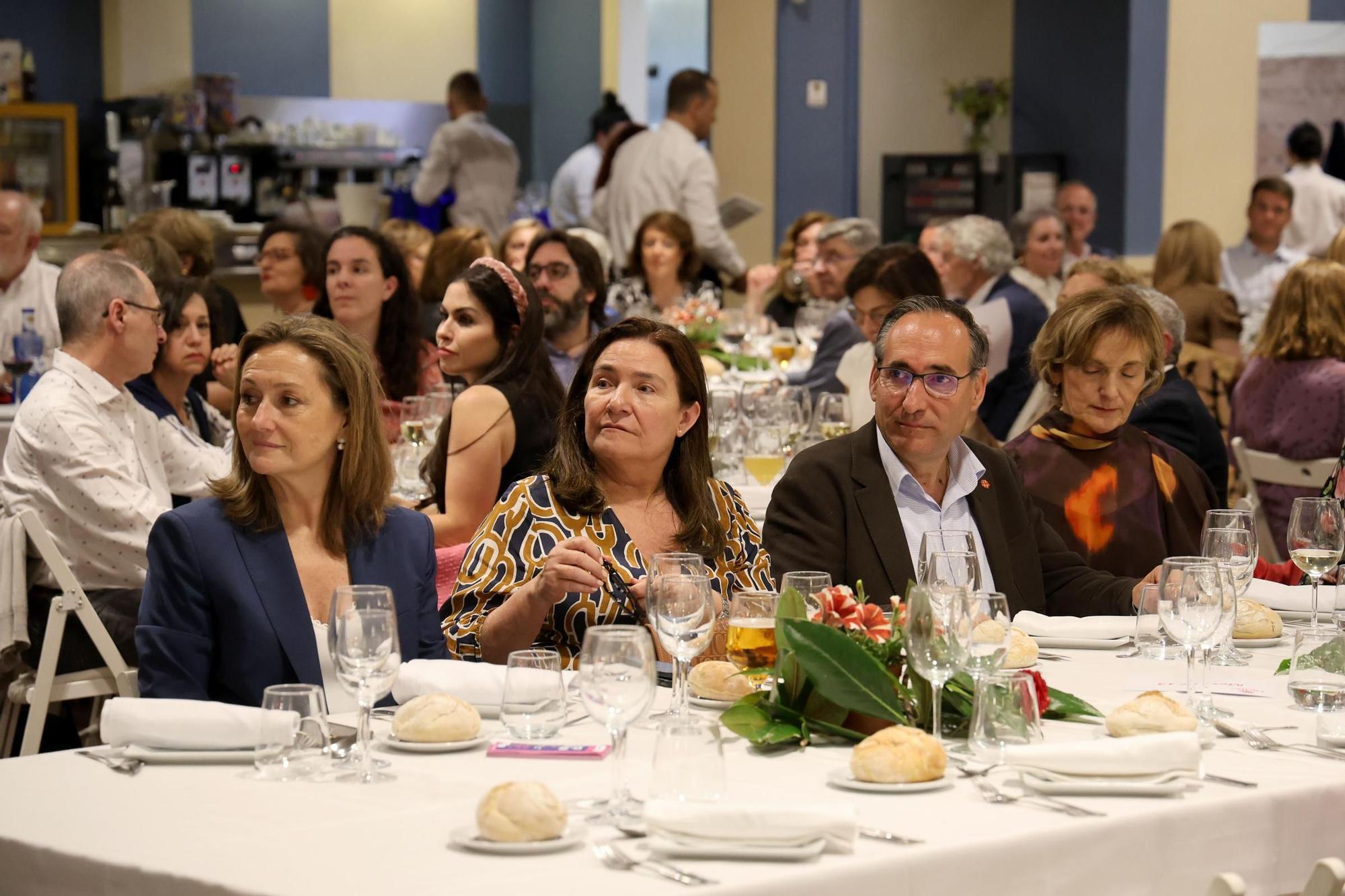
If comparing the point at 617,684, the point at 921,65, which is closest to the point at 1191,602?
the point at 617,684

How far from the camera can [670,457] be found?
307 cm

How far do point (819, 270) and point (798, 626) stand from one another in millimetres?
5933

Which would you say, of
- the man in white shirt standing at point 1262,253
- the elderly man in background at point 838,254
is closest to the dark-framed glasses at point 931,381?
the elderly man in background at point 838,254

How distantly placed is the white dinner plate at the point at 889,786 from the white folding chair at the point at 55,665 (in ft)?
6.64

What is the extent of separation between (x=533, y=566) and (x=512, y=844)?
1.21 metres

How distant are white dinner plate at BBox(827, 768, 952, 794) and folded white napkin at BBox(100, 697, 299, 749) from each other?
2.28ft

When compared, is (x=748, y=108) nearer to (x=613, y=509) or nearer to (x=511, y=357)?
(x=511, y=357)

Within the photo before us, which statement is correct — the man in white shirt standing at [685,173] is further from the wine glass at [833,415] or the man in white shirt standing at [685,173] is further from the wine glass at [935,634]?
the wine glass at [935,634]

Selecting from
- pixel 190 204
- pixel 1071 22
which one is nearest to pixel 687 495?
pixel 190 204

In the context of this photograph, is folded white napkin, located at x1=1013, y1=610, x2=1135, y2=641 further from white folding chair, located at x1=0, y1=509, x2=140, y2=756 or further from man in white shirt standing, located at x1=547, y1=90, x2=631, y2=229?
man in white shirt standing, located at x1=547, y1=90, x2=631, y2=229

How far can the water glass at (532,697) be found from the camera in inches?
83.4

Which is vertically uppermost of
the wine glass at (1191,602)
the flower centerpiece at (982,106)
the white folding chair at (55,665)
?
the flower centerpiece at (982,106)

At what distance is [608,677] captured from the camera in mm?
1771

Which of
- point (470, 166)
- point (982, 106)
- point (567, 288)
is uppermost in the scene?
point (982, 106)
